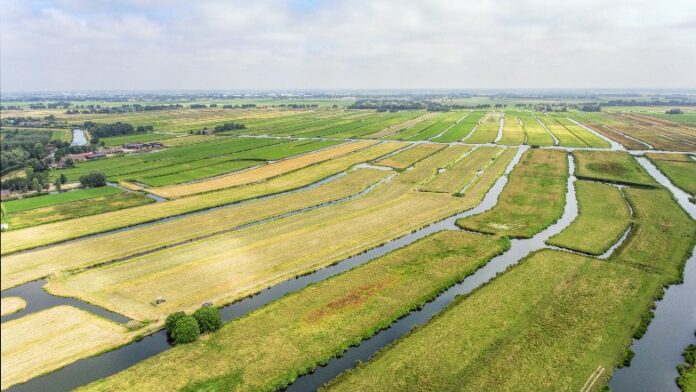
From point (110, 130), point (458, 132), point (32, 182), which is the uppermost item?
point (110, 130)

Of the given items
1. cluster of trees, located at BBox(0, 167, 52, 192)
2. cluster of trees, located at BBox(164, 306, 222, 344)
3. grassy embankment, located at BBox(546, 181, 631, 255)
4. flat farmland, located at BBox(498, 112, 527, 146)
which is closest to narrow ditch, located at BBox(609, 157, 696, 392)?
grassy embankment, located at BBox(546, 181, 631, 255)

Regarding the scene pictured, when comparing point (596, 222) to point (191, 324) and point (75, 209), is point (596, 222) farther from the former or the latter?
point (75, 209)

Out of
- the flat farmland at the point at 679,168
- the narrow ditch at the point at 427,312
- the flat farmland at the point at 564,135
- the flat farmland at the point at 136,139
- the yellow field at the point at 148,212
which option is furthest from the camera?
the flat farmland at the point at 136,139

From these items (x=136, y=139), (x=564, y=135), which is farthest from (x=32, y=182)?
(x=564, y=135)

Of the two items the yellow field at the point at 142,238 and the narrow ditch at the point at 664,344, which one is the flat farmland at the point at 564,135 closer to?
the yellow field at the point at 142,238

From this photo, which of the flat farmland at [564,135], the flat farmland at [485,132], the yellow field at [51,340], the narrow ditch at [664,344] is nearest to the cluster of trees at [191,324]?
the yellow field at [51,340]

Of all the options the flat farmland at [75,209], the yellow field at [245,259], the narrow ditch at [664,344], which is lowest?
the narrow ditch at [664,344]
